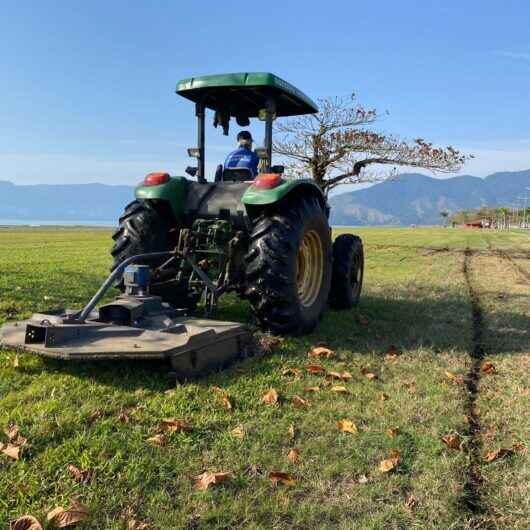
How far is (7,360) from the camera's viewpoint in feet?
13.0

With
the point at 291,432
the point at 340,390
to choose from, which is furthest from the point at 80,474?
the point at 340,390

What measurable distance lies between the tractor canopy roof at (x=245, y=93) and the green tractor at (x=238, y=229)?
0.01 metres

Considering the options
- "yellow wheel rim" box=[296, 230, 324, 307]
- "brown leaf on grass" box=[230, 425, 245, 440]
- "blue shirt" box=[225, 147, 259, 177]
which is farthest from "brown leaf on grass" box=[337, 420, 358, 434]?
"blue shirt" box=[225, 147, 259, 177]

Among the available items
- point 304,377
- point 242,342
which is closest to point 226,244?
point 242,342

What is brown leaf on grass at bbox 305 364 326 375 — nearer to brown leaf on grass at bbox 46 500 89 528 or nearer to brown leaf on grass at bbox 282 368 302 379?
brown leaf on grass at bbox 282 368 302 379

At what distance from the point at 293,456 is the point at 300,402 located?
758 millimetres

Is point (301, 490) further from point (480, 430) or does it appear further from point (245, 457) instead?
point (480, 430)

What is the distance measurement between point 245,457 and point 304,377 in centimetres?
138

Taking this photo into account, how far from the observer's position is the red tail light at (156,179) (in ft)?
18.2

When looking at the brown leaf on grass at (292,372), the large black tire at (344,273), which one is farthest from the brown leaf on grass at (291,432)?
the large black tire at (344,273)

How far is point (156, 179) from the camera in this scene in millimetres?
5574

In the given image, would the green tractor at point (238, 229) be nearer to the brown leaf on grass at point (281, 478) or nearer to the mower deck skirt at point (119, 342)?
the mower deck skirt at point (119, 342)

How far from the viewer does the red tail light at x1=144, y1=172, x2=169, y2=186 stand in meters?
5.55

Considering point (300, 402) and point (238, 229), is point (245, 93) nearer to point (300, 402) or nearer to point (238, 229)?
point (238, 229)
